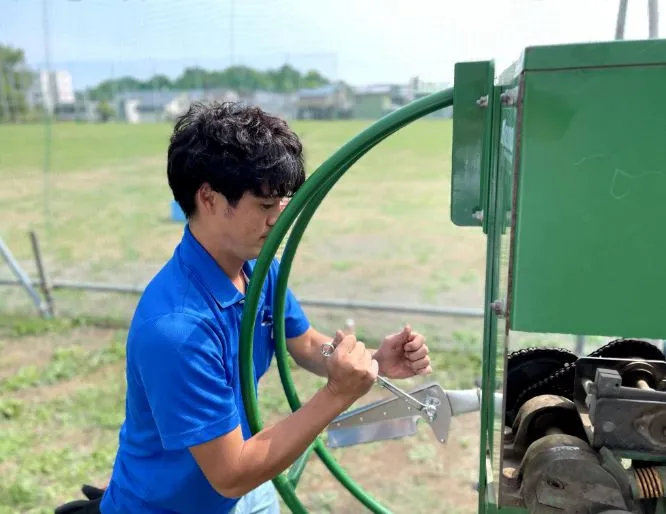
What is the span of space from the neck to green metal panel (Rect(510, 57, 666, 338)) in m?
0.66

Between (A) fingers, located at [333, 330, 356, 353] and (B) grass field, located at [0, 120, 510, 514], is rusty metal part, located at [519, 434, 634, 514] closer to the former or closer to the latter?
(A) fingers, located at [333, 330, 356, 353]

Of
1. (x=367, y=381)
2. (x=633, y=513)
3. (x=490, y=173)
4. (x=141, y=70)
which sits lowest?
(x=633, y=513)

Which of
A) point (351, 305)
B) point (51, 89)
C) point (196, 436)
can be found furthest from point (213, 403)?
point (51, 89)

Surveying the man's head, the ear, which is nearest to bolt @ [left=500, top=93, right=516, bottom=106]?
the man's head

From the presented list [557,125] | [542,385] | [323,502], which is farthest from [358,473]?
[557,125]

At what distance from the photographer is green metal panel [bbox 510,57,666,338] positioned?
80 centimetres

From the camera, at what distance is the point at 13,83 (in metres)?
6.67

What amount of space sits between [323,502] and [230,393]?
1.72 m

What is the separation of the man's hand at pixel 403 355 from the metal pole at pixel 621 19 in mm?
818

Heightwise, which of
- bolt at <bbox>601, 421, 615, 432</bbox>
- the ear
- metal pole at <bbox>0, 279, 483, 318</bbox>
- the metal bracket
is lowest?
metal pole at <bbox>0, 279, 483, 318</bbox>

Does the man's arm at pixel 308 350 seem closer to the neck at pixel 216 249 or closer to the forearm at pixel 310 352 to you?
the forearm at pixel 310 352

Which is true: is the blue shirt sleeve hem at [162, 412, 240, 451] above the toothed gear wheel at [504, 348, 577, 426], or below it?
below

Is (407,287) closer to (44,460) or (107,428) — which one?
(107,428)

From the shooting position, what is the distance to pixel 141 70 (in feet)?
17.3
